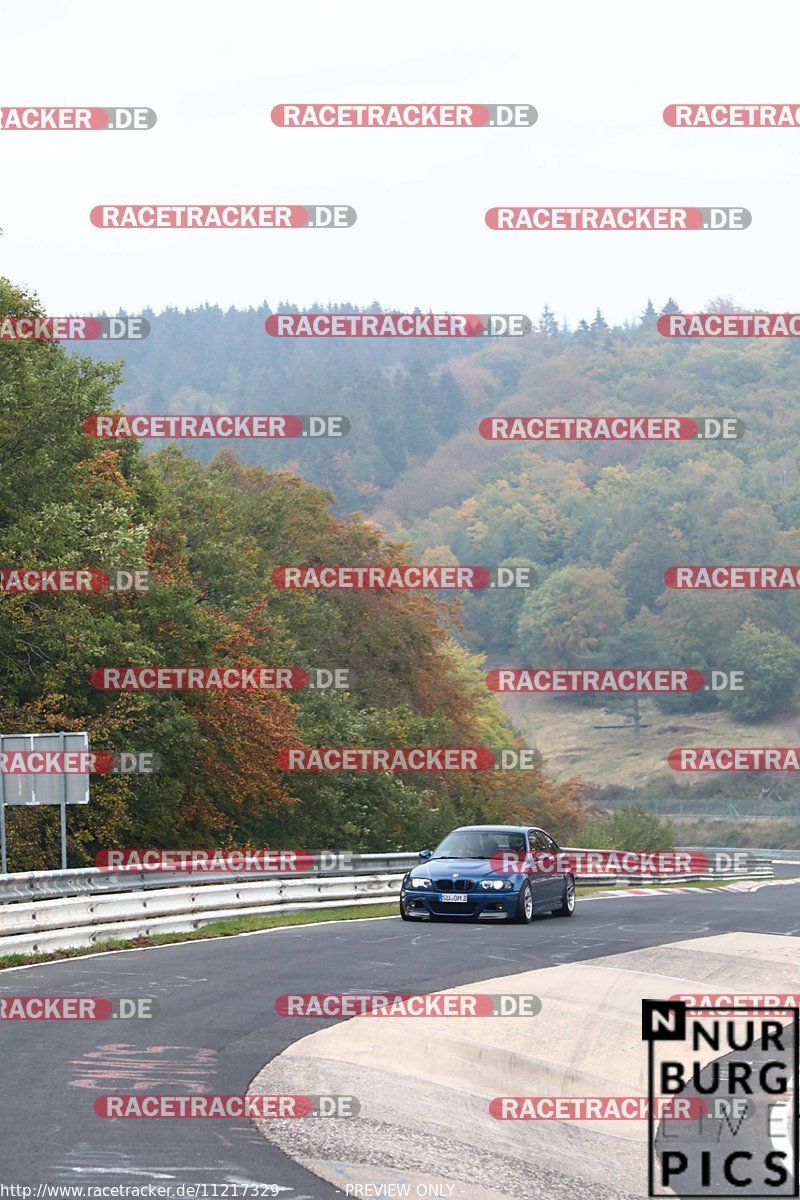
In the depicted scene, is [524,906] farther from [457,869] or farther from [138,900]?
[138,900]

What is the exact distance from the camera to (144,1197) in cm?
781

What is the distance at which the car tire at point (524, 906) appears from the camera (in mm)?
23328

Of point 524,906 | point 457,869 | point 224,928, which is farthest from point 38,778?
→ point 524,906

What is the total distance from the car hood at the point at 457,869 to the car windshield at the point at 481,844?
0.63ft

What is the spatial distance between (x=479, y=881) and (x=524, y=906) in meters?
0.80

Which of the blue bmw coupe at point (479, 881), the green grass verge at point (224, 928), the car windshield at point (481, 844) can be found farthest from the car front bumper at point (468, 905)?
the green grass verge at point (224, 928)

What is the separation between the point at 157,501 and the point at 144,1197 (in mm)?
Answer: 37497

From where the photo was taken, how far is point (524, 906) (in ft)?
77.0

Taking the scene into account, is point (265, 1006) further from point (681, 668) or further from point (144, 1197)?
point (681, 668)

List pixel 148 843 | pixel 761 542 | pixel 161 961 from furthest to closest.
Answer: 1. pixel 761 542
2. pixel 148 843
3. pixel 161 961

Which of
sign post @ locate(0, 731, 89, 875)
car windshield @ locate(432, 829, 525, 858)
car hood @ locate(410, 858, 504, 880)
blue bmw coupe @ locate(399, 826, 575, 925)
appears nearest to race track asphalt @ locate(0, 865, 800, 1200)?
blue bmw coupe @ locate(399, 826, 575, 925)

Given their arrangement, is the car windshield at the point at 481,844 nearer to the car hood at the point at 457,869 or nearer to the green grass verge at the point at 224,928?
the car hood at the point at 457,869

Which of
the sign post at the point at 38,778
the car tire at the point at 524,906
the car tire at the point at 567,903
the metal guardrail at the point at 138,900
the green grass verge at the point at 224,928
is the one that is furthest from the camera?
the car tire at the point at 567,903

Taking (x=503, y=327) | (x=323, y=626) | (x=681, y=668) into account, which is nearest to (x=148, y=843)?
(x=503, y=327)
